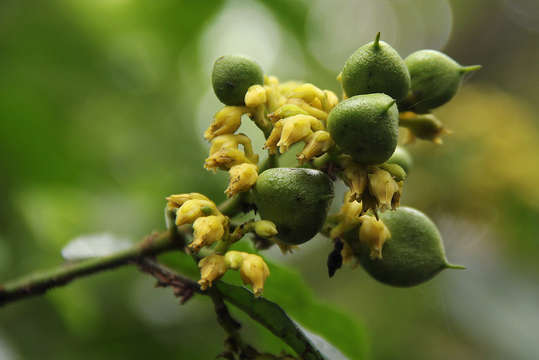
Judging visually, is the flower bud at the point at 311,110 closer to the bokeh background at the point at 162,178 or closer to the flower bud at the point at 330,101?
the flower bud at the point at 330,101

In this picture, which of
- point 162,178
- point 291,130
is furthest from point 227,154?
point 162,178

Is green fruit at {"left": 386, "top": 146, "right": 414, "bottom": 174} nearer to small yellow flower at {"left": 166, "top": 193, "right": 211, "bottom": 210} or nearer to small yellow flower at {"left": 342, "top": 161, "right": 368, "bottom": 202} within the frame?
small yellow flower at {"left": 342, "top": 161, "right": 368, "bottom": 202}

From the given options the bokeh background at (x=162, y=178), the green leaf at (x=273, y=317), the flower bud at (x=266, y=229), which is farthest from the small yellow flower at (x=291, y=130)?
the bokeh background at (x=162, y=178)

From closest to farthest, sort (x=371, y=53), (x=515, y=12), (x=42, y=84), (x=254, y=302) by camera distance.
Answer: (x=371, y=53) → (x=254, y=302) → (x=42, y=84) → (x=515, y=12)

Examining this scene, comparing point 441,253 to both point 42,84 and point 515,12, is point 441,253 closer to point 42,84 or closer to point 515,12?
point 42,84

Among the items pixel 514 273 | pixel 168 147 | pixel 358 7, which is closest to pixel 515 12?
pixel 358 7

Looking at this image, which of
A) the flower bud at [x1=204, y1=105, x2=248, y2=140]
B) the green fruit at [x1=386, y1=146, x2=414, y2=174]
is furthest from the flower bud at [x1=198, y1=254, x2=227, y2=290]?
the green fruit at [x1=386, y1=146, x2=414, y2=174]

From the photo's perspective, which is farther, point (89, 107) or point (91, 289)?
point (89, 107)

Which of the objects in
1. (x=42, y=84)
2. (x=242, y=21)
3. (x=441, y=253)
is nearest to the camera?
(x=441, y=253)
